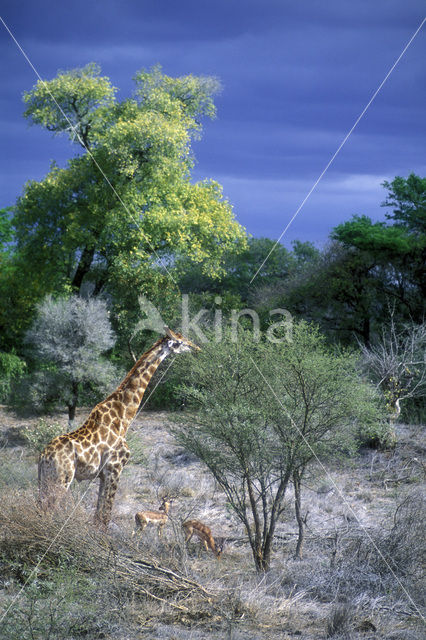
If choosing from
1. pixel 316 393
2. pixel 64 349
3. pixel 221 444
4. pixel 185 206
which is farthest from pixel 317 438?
pixel 185 206

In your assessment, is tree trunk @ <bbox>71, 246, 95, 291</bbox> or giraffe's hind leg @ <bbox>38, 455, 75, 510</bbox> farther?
tree trunk @ <bbox>71, 246, 95, 291</bbox>

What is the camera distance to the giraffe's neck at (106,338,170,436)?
9.95 m

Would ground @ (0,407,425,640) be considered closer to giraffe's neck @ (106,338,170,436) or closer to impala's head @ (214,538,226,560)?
impala's head @ (214,538,226,560)

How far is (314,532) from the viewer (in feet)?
36.4

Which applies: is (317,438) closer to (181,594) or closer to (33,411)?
(181,594)

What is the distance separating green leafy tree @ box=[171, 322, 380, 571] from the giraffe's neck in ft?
2.32

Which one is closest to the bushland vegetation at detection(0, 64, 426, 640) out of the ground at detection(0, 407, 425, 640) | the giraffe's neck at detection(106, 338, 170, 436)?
the ground at detection(0, 407, 425, 640)

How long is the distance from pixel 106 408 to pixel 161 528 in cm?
190

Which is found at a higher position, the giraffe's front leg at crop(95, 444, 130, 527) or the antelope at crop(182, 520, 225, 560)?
the giraffe's front leg at crop(95, 444, 130, 527)

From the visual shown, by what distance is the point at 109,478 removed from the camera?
372 inches

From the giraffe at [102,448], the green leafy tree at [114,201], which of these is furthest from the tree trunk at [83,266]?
the giraffe at [102,448]

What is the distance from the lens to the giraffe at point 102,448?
29.1ft

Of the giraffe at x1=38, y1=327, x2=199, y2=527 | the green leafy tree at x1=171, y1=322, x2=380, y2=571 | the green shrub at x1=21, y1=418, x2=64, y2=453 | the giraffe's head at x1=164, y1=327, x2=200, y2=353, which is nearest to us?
the giraffe at x1=38, y1=327, x2=199, y2=527

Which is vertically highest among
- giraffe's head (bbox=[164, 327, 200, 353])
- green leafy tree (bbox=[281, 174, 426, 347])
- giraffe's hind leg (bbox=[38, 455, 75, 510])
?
green leafy tree (bbox=[281, 174, 426, 347])
